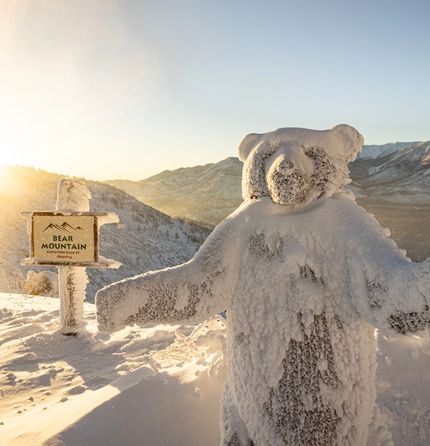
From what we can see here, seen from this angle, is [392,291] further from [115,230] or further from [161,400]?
[115,230]

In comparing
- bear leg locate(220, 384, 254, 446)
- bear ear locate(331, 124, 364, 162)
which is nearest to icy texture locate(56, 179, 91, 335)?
bear leg locate(220, 384, 254, 446)

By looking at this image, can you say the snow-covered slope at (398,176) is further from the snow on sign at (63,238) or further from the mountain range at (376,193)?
the snow on sign at (63,238)

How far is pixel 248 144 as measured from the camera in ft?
5.37

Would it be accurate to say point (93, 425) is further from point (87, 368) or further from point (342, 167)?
point (87, 368)

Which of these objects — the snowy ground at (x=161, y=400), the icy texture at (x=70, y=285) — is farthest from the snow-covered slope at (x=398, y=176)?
the snowy ground at (x=161, y=400)

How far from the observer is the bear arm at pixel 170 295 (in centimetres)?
143

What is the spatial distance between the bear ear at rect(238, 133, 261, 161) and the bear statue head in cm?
4

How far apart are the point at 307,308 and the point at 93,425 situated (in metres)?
1.34

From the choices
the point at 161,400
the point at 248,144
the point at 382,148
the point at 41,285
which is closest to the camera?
the point at 248,144

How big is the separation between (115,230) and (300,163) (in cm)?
1667

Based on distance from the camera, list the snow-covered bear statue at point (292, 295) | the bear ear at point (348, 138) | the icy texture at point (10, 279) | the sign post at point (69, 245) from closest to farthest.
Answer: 1. the snow-covered bear statue at point (292, 295)
2. the bear ear at point (348, 138)
3. the sign post at point (69, 245)
4. the icy texture at point (10, 279)

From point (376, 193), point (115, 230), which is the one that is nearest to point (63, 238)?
point (115, 230)

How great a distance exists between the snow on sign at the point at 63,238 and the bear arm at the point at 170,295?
3.60m

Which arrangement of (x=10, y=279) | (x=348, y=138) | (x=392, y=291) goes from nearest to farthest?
(x=392, y=291), (x=348, y=138), (x=10, y=279)
